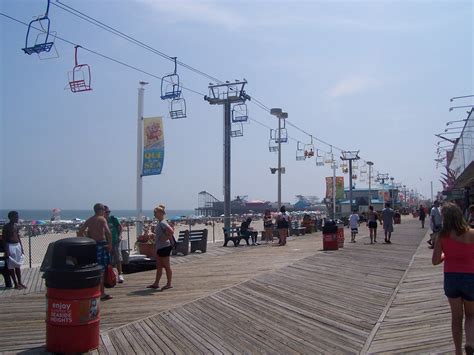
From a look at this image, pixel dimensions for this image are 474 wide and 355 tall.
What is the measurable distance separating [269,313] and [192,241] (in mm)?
8947

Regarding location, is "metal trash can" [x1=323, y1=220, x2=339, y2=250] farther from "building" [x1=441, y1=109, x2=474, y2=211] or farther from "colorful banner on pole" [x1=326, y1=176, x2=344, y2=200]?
"colorful banner on pole" [x1=326, y1=176, x2=344, y2=200]

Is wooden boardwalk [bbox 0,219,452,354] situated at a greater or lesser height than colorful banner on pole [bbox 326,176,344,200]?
lesser

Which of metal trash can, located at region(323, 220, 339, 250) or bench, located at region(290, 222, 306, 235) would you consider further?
bench, located at region(290, 222, 306, 235)

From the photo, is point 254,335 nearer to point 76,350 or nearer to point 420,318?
point 76,350

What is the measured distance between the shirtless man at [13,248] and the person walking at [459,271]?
299 inches

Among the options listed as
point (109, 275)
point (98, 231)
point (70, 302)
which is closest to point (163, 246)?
point (109, 275)

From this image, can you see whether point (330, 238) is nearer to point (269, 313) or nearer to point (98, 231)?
point (269, 313)

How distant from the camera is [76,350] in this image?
5234 mm

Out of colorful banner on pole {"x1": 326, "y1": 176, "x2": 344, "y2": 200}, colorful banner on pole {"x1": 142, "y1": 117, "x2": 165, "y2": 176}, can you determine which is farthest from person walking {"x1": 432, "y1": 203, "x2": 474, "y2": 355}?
colorful banner on pole {"x1": 326, "y1": 176, "x2": 344, "y2": 200}

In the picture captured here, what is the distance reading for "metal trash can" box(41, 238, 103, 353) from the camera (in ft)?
17.1

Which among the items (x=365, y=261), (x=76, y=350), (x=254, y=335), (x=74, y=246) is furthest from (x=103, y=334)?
(x=365, y=261)

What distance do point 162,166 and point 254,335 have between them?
33.5 feet

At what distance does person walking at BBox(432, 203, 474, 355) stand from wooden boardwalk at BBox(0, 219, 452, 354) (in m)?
0.74

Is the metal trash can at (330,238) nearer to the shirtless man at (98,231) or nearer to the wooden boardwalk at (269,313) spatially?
the wooden boardwalk at (269,313)
